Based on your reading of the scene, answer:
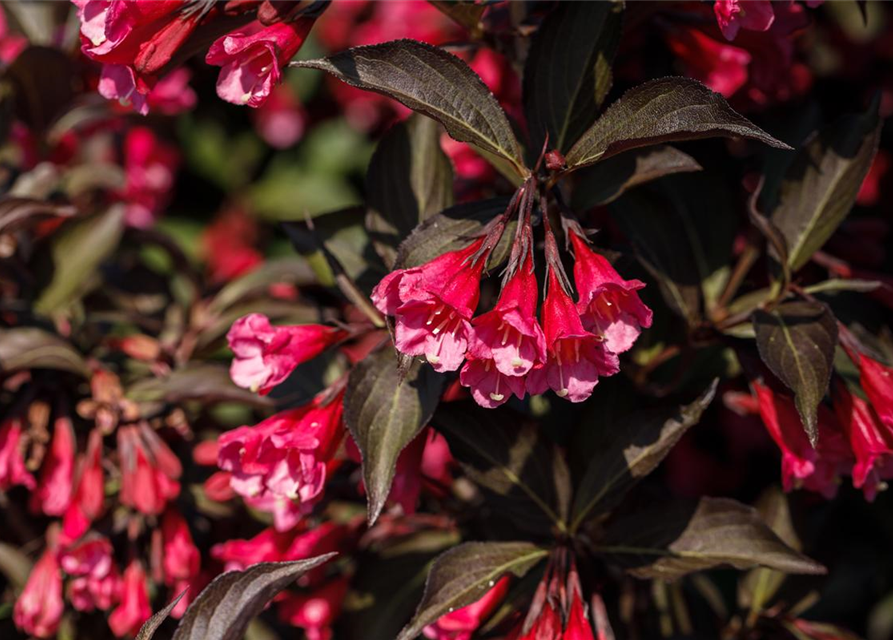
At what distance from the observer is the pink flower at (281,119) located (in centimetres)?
352

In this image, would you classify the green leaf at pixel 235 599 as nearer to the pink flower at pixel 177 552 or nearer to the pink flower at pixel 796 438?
the pink flower at pixel 177 552

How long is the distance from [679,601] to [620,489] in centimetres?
52

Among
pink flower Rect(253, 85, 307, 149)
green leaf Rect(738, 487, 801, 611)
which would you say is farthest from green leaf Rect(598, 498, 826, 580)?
pink flower Rect(253, 85, 307, 149)

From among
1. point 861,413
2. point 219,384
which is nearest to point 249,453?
point 219,384

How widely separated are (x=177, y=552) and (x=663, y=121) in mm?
1111

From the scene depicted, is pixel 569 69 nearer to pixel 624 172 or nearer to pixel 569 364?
pixel 624 172

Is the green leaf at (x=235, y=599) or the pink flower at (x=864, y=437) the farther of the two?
the pink flower at (x=864, y=437)

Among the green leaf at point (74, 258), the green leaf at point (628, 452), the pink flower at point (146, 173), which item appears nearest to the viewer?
the green leaf at point (628, 452)

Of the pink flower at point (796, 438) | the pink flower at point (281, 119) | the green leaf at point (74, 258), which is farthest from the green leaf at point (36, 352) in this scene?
the pink flower at point (281, 119)

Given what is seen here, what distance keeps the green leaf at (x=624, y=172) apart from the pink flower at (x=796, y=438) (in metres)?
0.36

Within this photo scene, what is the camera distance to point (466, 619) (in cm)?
136

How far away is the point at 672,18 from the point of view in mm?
1462

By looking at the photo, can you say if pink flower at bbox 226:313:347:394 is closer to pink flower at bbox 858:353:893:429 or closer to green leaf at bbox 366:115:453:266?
green leaf at bbox 366:115:453:266

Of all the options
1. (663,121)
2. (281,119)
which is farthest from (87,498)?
(281,119)
